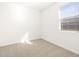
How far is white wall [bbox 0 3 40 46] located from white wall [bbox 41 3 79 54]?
31 centimetres

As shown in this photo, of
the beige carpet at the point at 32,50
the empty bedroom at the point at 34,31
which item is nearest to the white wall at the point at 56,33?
the empty bedroom at the point at 34,31

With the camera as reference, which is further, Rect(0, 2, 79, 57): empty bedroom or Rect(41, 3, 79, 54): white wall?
Rect(41, 3, 79, 54): white wall

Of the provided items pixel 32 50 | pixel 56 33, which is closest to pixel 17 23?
pixel 32 50

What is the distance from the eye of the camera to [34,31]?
7.98ft

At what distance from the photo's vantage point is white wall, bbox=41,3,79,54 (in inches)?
97.8

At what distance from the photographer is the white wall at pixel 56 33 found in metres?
2.48

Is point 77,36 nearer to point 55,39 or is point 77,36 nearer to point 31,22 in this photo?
point 55,39

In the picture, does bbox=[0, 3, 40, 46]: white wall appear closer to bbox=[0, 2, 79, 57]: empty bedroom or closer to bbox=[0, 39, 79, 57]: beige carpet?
bbox=[0, 2, 79, 57]: empty bedroom

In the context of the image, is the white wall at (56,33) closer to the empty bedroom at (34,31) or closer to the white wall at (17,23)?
the empty bedroom at (34,31)

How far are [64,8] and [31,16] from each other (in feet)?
3.79

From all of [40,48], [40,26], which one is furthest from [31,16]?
[40,48]

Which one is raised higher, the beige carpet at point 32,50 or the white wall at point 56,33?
the white wall at point 56,33

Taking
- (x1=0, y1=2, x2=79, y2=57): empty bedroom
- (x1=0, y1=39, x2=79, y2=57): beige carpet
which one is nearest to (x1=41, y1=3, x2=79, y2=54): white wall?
(x1=0, y1=2, x2=79, y2=57): empty bedroom

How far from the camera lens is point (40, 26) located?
248cm
